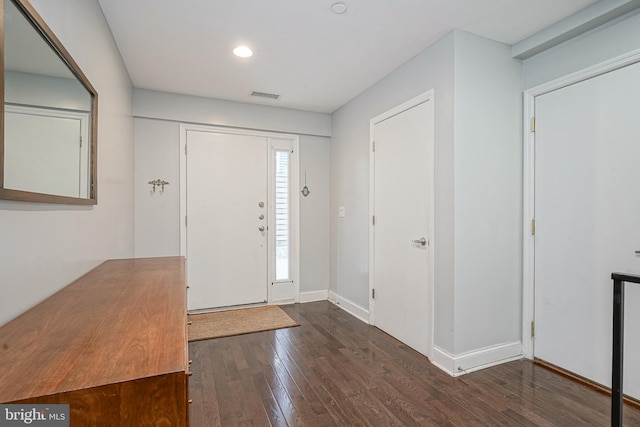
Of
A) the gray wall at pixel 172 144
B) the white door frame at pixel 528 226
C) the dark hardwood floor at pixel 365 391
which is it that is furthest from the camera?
the gray wall at pixel 172 144

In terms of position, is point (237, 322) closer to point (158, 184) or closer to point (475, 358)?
point (158, 184)

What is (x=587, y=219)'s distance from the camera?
2.15 meters

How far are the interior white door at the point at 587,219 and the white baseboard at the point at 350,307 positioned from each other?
1519mm

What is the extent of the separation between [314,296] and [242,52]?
294 cm

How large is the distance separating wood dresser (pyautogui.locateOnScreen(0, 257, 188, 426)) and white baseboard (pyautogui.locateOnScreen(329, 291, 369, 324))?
2546mm

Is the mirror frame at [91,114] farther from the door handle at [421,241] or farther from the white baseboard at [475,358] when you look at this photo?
the white baseboard at [475,358]

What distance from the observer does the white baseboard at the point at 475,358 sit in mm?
2285

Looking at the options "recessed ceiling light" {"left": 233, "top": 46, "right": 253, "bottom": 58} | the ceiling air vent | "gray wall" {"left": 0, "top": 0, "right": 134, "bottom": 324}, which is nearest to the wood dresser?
"gray wall" {"left": 0, "top": 0, "right": 134, "bottom": 324}

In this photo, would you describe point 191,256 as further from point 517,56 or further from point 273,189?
point 517,56

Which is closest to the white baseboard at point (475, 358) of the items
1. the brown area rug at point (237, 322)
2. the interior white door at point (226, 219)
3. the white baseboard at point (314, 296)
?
the brown area rug at point (237, 322)

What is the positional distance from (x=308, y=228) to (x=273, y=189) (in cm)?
68

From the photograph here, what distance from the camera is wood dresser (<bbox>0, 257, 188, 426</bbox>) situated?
610 mm

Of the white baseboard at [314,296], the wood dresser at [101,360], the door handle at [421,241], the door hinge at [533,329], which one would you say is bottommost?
the white baseboard at [314,296]

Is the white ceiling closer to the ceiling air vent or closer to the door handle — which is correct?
the ceiling air vent
